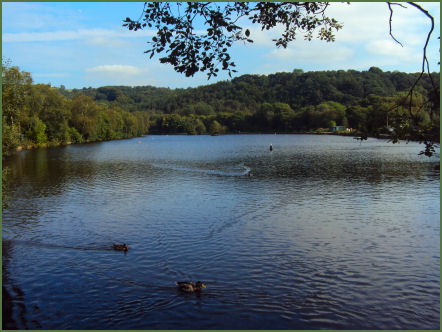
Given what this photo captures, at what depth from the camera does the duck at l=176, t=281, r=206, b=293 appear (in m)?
11.0

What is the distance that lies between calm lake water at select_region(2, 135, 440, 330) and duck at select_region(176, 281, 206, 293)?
0.23 meters

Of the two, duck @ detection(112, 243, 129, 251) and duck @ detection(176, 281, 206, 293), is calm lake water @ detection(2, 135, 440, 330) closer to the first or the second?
duck @ detection(176, 281, 206, 293)

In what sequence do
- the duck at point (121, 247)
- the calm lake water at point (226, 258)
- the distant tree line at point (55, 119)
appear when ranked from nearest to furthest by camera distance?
1. the calm lake water at point (226, 258)
2. the duck at point (121, 247)
3. the distant tree line at point (55, 119)

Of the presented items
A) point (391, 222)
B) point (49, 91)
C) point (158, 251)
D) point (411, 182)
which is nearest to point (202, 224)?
point (158, 251)

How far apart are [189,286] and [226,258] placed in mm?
3152

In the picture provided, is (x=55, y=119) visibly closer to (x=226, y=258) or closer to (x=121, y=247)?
(x=121, y=247)

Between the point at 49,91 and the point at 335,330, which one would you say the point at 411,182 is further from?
the point at 49,91

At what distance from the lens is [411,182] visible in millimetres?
30953

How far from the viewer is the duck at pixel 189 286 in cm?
1099

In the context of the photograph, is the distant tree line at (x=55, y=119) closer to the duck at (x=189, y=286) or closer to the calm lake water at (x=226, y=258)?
the calm lake water at (x=226, y=258)

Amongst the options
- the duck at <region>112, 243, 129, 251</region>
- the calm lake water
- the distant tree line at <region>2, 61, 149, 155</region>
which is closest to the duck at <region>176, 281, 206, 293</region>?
the calm lake water

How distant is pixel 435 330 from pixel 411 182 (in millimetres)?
24004

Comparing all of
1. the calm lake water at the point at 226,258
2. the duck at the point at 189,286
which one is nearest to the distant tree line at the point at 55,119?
the calm lake water at the point at 226,258

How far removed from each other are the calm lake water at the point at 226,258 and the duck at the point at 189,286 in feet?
0.76
